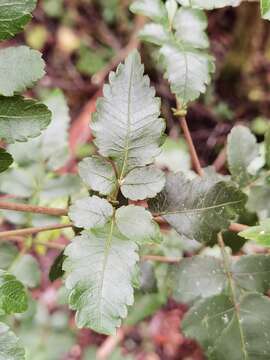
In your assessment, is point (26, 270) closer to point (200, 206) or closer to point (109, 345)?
point (200, 206)

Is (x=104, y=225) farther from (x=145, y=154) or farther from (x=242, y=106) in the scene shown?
(x=242, y=106)

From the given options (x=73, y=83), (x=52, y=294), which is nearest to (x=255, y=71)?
(x=73, y=83)

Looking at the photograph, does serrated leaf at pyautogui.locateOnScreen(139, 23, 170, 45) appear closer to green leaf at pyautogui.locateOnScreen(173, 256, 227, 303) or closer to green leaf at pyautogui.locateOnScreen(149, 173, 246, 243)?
green leaf at pyautogui.locateOnScreen(149, 173, 246, 243)

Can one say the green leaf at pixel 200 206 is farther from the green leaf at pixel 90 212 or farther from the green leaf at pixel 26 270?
the green leaf at pixel 26 270

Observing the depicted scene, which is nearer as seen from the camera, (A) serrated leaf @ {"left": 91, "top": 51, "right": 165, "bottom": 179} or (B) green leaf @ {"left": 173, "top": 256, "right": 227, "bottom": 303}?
(A) serrated leaf @ {"left": 91, "top": 51, "right": 165, "bottom": 179}

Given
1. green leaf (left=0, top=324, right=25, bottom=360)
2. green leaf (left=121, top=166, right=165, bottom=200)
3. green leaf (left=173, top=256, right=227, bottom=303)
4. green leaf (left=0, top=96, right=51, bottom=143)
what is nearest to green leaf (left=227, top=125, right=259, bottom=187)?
green leaf (left=173, top=256, right=227, bottom=303)

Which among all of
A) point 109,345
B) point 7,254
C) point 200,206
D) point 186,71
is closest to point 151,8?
point 186,71
